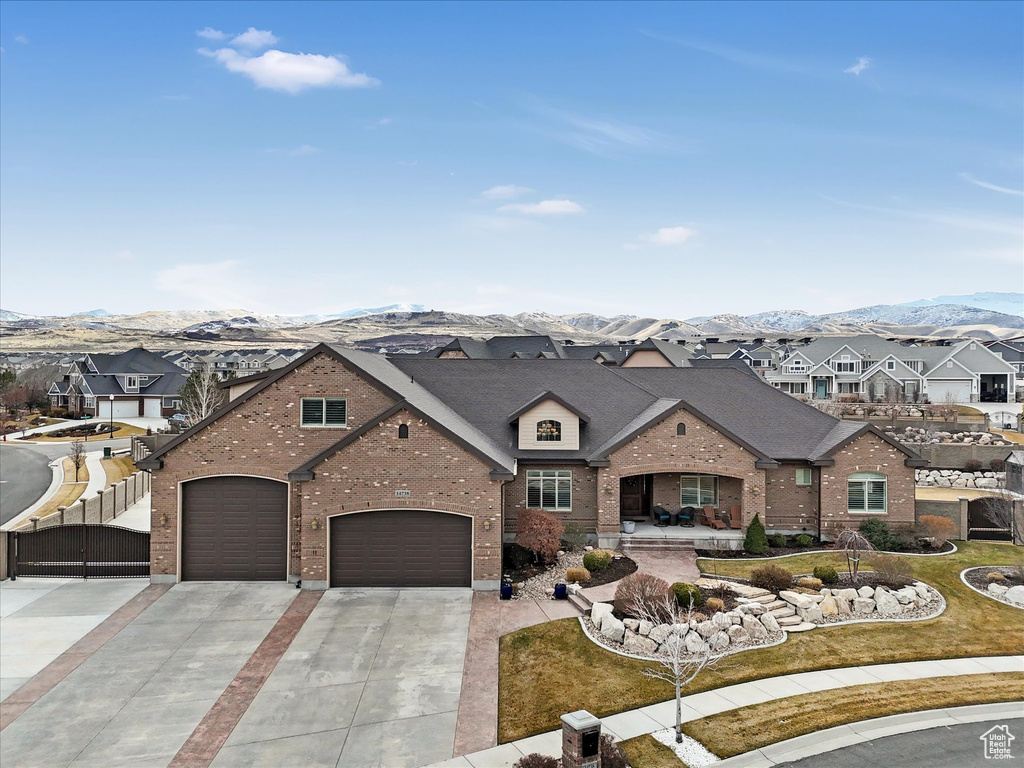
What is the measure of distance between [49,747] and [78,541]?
11313 millimetres

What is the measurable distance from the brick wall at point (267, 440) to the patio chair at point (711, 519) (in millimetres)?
13393

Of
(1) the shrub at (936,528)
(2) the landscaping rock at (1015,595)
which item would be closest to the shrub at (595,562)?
(2) the landscaping rock at (1015,595)

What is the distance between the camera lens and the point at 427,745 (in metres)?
12.4

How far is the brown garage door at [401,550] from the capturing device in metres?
21.0

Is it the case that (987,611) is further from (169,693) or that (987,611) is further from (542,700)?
(169,693)

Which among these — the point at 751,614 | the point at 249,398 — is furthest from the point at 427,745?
the point at 249,398

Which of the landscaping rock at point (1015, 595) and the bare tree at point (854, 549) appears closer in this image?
the landscaping rock at point (1015, 595)

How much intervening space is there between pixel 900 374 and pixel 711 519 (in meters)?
60.9

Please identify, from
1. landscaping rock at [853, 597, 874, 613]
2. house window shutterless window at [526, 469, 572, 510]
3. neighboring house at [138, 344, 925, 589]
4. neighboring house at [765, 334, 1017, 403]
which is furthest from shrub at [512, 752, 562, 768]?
neighboring house at [765, 334, 1017, 403]

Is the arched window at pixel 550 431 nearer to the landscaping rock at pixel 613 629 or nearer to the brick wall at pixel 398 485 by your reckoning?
the brick wall at pixel 398 485

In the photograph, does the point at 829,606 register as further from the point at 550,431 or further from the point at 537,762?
the point at 550,431

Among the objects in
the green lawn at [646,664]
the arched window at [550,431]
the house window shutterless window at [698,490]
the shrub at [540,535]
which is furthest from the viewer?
the house window shutterless window at [698,490]

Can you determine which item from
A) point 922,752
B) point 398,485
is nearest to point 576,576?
point 398,485

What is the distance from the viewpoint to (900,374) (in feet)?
246
